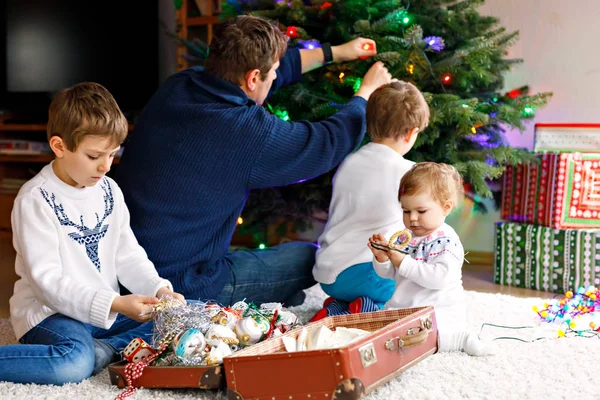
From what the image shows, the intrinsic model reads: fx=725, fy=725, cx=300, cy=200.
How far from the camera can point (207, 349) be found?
1556 mm

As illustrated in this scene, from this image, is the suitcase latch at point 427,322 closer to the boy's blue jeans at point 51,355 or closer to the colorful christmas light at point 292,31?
the boy's blue jeans at point 51,355

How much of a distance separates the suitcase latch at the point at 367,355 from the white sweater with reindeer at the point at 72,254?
1.98ft

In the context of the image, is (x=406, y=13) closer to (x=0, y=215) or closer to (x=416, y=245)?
(x=416, y=245)

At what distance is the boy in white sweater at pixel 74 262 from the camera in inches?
63.5

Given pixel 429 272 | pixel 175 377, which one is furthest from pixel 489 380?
pixel 175 377

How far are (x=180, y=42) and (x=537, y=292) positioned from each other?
1816mm

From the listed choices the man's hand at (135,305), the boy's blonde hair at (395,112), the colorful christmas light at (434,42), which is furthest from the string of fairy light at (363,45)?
the man's hand at (135,305)

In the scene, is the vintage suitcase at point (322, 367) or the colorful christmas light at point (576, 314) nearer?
the vintage suitcase at point (322, 367)

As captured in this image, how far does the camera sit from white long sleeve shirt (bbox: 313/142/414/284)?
2088 millimetres

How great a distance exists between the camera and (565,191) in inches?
112

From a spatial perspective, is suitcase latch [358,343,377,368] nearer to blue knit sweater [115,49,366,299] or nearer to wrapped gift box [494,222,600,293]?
blue knit sweater [115,49,366,299]

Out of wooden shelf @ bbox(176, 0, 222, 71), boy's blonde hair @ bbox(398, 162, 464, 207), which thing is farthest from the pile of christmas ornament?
wooden shelf @ bbox(176, 0, 222, 71)

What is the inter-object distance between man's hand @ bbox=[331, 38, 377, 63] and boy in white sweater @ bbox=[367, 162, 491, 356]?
2.16 feet

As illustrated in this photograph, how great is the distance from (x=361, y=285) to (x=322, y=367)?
80 centimetres
